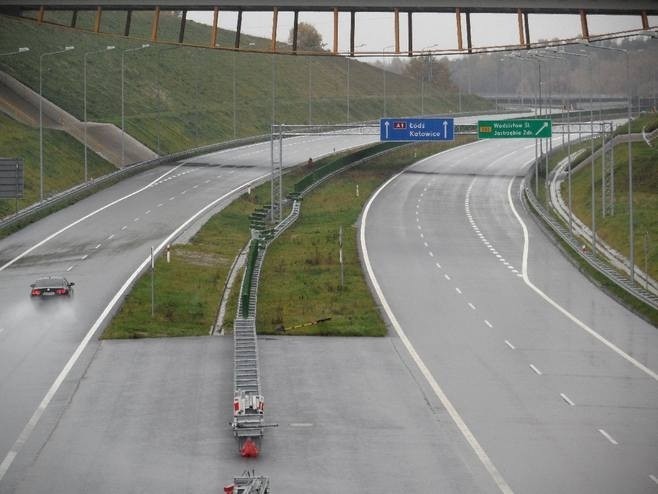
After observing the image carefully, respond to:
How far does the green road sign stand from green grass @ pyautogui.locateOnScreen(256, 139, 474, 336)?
1055 cm

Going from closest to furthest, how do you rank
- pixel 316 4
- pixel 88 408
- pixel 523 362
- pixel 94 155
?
pixel 88 408, pixel 523 362, pixel 316 4, pixel 94 155

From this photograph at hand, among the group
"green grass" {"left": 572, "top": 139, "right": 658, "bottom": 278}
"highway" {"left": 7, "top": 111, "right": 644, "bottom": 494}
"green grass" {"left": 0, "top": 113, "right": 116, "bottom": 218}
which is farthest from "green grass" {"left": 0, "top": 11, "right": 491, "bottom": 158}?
"highway" {"left": 7, "top": 111, "right": 644, "bottom": 494}

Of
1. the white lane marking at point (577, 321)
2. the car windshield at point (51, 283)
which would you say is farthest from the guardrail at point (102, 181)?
the white lane marking at point (577, 321)

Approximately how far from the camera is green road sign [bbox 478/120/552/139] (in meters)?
105

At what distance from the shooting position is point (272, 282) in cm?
7381

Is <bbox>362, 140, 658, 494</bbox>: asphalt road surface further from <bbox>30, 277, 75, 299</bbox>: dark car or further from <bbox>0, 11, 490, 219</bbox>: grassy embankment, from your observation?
<bbox>0, 11, 490, 219</bbox>: grassy embankment

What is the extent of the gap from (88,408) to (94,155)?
77236mm

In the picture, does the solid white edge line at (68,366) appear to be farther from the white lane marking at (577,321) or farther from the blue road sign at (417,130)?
the white lane marking at (577,321)

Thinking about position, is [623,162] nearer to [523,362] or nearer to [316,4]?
[316,4]

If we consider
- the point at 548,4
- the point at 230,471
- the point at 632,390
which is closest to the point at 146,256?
the point at 548,4

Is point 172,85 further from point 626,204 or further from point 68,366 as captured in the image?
point 68,366

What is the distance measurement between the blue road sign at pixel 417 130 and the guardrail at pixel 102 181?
21.4 meters

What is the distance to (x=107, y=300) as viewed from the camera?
65.6 metres

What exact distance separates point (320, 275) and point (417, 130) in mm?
32425
